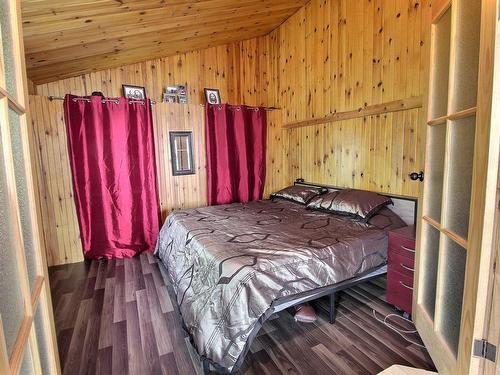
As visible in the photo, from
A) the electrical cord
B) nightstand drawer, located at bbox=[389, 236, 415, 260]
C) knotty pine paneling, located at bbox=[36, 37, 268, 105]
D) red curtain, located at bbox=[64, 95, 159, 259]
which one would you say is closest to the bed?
nightstand drawer, located at bbox=[389, 236, 415, 260]

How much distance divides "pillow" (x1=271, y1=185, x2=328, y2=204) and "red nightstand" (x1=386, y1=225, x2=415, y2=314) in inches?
50.9

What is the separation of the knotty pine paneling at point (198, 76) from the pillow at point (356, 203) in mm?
2605

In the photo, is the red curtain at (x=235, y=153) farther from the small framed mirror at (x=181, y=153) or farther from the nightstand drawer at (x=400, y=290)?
the nightstand drawer at (x=400, y=290)

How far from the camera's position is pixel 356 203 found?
2646 mm

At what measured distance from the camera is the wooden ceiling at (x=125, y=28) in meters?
2.17

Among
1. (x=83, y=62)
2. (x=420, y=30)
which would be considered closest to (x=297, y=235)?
(x=420, y=30)

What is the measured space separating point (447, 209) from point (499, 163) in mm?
387

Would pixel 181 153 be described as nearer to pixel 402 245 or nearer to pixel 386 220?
pixel 386 220

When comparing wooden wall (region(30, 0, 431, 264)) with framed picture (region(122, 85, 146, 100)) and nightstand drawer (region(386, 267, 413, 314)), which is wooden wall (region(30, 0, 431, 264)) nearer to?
framed picture (region(122, 85, 146, 100))

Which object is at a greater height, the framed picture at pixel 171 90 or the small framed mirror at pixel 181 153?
the framed picture at pixel 171 90

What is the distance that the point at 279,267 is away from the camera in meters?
1.75

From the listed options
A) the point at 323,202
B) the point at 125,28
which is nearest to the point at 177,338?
the point at 323,202

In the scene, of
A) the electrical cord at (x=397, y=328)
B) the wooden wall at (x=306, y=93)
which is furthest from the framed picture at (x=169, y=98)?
the electrical cord at (x=397, y=328)

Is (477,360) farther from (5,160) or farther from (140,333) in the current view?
(140,333)
